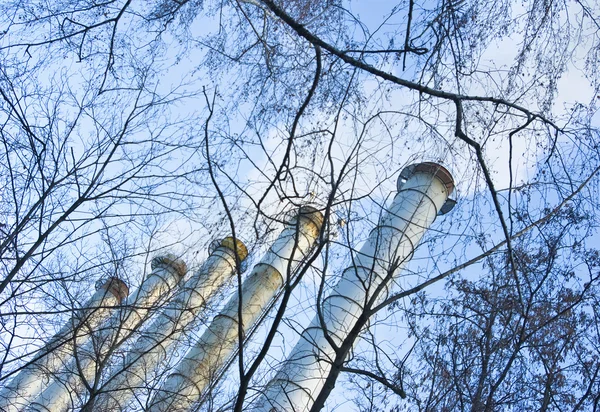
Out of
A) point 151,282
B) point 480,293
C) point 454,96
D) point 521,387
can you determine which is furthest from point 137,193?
point 151,282

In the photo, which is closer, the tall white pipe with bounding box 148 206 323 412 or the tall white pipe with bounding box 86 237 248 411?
the tall white pipe with bounding box 86 237 248 411

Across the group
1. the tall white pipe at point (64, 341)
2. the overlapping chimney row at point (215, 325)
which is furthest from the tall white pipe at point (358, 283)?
the tall white pipe at point (64, 341)

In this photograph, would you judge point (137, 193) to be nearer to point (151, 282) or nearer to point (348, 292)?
point (348, 292)

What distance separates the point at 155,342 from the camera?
1330cm

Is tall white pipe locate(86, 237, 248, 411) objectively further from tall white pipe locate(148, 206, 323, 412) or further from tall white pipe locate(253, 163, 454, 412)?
tall white pipe locate(253, 163, 454, 412)

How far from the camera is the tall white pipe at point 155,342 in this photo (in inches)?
344

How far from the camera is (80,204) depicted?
676cm

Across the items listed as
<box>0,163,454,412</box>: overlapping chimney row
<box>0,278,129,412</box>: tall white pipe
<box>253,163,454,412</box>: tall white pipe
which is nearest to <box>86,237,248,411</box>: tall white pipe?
<box>0,163,454,412</box>: overlapping chimney row

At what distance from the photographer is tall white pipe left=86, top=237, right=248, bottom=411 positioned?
8.75 m

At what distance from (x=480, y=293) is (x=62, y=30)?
17.9 ft

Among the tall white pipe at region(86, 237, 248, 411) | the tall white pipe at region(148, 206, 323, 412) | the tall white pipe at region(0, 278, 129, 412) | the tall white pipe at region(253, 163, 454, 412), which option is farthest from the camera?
the tall white pipe at region(148, 206, 323, 412)

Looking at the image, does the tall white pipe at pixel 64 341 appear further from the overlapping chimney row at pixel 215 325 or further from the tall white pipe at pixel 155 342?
the tall white pipe at pixel 155 342

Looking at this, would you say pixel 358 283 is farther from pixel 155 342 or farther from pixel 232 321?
pixel 232 321

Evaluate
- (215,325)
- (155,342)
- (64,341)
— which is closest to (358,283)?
(155,342)
